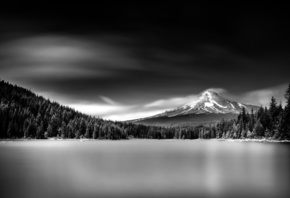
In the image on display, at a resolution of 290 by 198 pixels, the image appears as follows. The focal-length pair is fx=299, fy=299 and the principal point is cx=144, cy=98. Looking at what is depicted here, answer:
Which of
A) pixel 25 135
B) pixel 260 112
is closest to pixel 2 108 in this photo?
pixel 25 135

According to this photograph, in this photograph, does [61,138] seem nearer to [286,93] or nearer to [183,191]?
[286,93]

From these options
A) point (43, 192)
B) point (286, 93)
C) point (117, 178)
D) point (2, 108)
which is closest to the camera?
point (43, 192)

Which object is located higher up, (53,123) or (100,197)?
(53,123)

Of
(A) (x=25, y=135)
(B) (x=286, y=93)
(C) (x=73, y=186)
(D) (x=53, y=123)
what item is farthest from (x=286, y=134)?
(D) (x=53, y=123)

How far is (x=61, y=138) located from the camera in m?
191

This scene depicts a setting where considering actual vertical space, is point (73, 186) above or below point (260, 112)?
below

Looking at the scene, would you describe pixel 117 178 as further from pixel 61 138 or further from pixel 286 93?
pixel 61 138

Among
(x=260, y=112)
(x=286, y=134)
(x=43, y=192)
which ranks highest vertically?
(x=260, y=112)

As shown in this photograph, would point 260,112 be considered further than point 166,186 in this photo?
Yes

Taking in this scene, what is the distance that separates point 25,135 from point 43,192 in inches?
5947

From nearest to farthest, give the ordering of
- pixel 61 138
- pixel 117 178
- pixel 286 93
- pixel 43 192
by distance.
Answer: pixel 43 192 < pixel 117 178 < pixel 286 93 < pixel 61 138

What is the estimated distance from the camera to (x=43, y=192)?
2197 centimetres

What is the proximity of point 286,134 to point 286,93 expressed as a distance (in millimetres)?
14901

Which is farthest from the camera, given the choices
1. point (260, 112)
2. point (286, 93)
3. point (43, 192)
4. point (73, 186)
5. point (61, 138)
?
point (61, 138)
